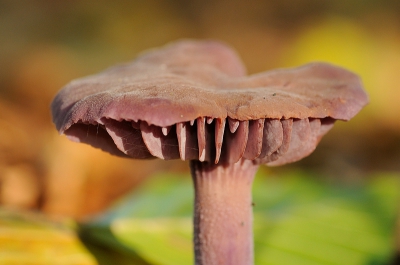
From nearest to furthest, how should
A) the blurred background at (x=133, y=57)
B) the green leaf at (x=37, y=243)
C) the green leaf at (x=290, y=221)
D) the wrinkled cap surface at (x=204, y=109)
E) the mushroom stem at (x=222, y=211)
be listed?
the wrinkled cap surface at (x=204, y=109) < the mushroom stem at (x=222, y=211) < the green leaf at (x=37, y=243) < the green leaf at (x=290, y=221) < the blurred background at (x=133, y=57)

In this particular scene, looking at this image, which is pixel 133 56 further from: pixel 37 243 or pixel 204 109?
pixel 204 109

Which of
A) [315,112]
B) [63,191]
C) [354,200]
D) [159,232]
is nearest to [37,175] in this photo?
[63,191]

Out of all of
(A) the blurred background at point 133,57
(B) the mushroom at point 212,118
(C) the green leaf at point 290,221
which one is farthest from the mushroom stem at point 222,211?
(A) the blurred background at point 133,57

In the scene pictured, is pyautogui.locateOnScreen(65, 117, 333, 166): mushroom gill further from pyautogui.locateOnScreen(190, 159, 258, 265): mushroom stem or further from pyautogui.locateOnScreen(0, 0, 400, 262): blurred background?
pyautogui.locateOnScreen(0, 0, 400, 262): blurred background

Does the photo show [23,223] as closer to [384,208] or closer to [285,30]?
[384,208]

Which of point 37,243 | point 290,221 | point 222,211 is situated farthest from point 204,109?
point 290,221

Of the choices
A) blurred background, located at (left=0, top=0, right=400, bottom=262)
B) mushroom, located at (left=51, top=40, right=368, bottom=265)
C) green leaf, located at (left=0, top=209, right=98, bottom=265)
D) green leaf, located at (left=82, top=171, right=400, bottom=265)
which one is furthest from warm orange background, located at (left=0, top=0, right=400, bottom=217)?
mushroom, located at (left=51, top=40, right=368, bottom=265)

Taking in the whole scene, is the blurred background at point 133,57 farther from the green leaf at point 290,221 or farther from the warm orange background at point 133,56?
the green leaf at point 290,221
